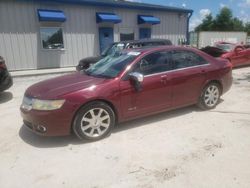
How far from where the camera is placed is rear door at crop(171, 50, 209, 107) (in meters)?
4.86

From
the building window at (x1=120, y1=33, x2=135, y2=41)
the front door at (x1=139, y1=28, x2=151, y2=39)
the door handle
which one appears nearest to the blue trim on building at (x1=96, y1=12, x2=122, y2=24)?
the building window at (x1=120, y1=33, x2=135, y2=41)

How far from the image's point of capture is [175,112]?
5391 millimetres

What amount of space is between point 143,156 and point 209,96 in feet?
8.56

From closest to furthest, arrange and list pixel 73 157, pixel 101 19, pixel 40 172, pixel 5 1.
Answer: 1. pixel 40 172
2. pixel 73 157
3. pixel 5 1
4. pixel 101 19

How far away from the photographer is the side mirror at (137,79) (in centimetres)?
419

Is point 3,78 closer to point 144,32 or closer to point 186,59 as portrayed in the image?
point 186,59

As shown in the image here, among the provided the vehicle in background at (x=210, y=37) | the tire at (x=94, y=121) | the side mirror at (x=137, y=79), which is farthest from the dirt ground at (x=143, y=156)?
the vehicle in background at (x=210, y=37)

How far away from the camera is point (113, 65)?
4.71 meters

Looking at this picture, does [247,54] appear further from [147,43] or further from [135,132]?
[135,132]

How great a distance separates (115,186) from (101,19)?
37.3 feet

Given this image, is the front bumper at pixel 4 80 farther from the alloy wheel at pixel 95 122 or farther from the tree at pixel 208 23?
the tree at pixel 208 23

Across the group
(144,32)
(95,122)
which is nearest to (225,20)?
(144,32)

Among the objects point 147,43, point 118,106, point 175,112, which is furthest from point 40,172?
point 147,43

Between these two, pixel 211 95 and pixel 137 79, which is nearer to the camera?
pixel 137 79
